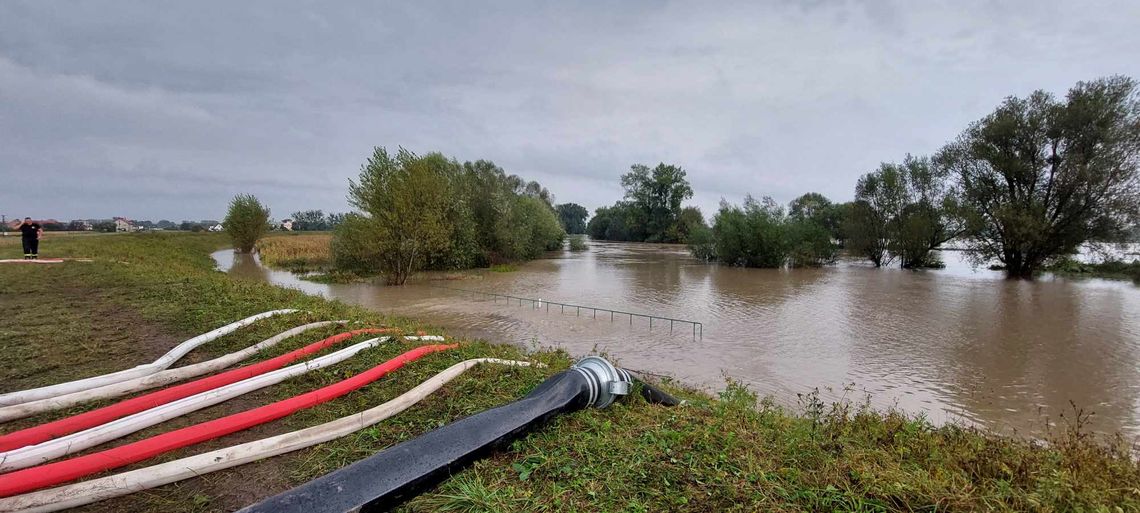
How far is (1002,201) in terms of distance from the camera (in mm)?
28938

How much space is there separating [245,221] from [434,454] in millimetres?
45775

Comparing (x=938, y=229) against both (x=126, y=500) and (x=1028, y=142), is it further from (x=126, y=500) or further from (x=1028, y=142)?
(x=126, y=500)

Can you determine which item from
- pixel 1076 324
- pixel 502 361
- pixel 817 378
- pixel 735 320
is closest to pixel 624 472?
pixel 502 361

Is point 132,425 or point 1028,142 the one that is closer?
point 132,425

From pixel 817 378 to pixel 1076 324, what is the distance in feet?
40.0

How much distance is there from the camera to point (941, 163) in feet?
106

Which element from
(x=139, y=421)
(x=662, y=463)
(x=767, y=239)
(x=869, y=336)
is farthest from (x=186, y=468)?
(x=767, y=239)

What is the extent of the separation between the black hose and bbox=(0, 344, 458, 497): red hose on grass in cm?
146

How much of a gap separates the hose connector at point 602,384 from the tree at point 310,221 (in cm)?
11126

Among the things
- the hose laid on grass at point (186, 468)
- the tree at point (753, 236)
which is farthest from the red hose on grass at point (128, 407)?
the tree at point (753, 236)

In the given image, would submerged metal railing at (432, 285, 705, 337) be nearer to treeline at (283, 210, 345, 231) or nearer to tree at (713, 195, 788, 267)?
tree at (713, 195, 788, 267)

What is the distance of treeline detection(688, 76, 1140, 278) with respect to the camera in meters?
24.8

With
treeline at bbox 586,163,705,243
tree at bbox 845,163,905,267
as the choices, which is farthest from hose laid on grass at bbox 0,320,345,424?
treeline at bbox 586,163,705,243

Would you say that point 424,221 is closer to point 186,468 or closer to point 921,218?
point 186,468
